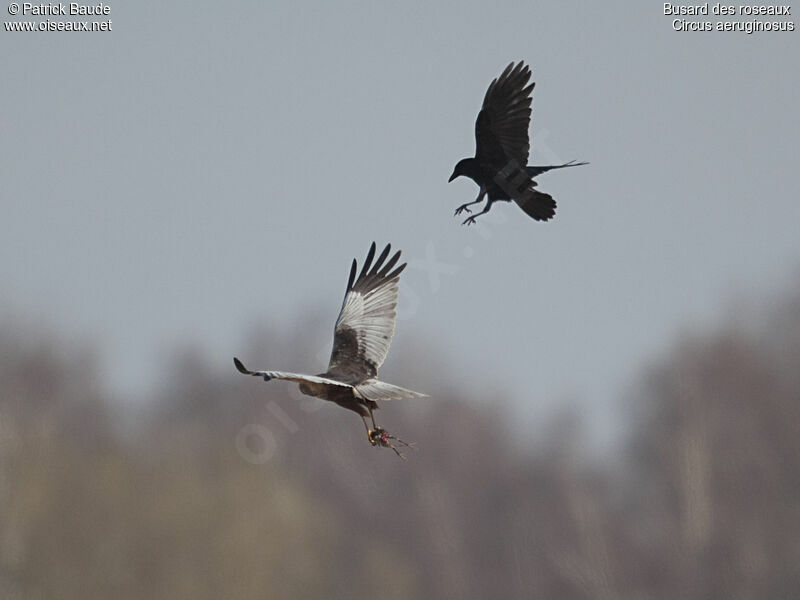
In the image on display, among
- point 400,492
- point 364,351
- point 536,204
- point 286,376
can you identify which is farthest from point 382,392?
point 400,492

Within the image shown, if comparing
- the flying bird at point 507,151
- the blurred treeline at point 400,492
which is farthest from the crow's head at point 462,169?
the blurred treeline at point 400,492

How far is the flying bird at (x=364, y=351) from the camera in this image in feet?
23.0

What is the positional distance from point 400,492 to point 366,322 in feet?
114

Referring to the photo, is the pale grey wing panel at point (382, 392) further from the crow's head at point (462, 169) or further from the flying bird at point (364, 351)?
the crow's head at point (462, 169)

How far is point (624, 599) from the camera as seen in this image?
40.4 metres

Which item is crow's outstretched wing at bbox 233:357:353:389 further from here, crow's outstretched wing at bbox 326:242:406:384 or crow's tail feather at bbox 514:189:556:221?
crow's tail feather at bbox 514:189:556:221

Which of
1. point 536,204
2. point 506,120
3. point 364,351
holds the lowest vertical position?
point 364,351

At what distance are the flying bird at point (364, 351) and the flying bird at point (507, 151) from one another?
762 mm

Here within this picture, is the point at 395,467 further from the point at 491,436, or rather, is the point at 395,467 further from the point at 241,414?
the point at 241,414

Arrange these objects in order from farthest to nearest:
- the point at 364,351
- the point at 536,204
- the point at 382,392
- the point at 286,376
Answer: the point at 536,204
the point at 364,351
the point at 382,392
the point at 286,376

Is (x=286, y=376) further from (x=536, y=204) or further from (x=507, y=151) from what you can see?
(x=507, y=151)

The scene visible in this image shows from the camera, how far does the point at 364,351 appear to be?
8.34 m

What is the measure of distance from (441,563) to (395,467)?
5116mm

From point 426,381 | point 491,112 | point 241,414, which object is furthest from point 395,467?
point 491,112
